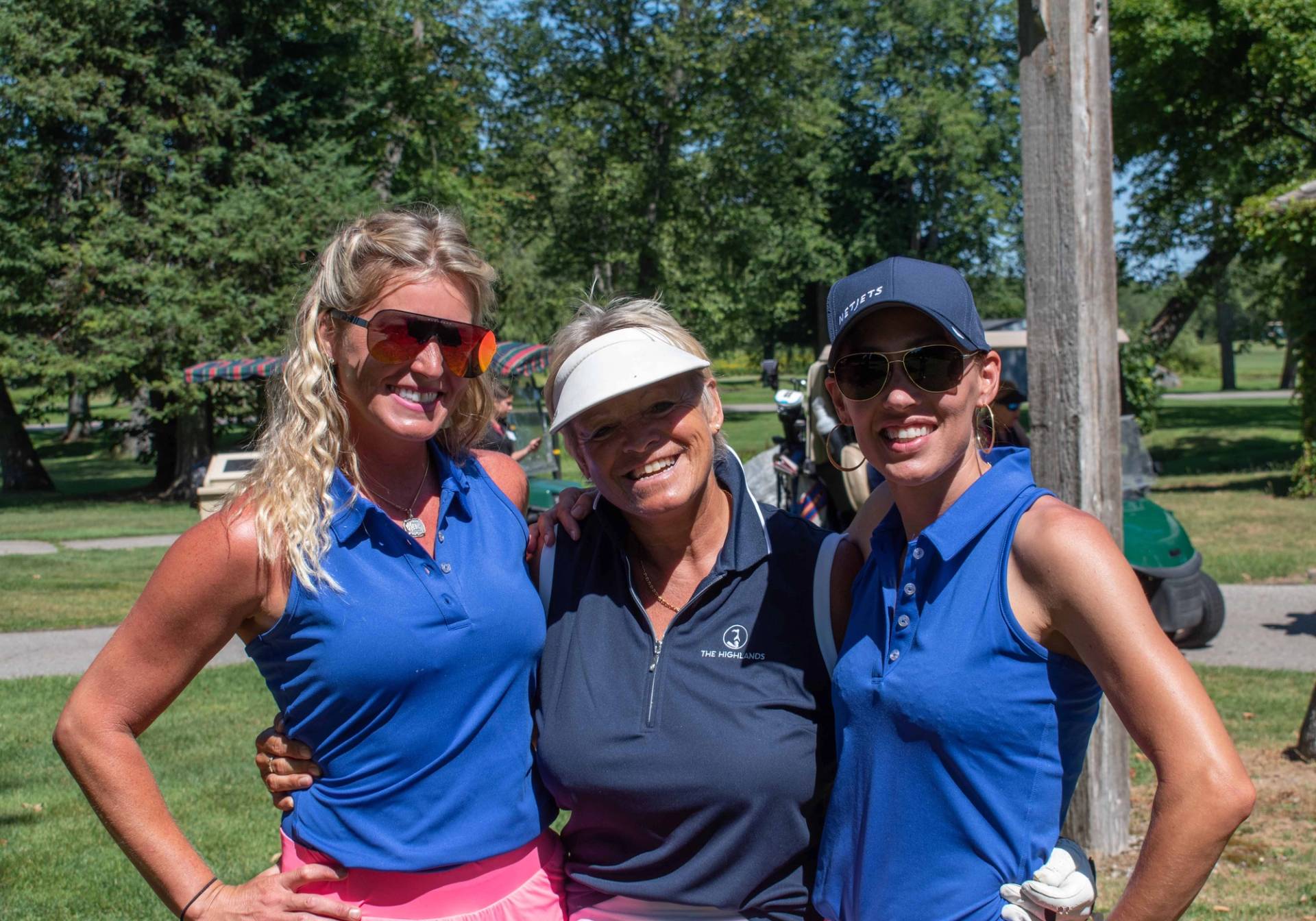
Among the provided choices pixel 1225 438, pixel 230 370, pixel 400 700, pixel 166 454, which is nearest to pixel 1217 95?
pixel 1225 438

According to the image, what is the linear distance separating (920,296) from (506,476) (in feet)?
3.88

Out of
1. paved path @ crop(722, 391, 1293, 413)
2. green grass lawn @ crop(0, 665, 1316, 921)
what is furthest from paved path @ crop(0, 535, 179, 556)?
paved path @ crop(722, 391, 1293, 413)

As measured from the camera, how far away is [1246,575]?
10602 millimetres

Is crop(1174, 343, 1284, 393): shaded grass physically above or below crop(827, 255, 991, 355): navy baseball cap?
above

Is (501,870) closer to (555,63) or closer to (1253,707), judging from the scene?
(1253,707)

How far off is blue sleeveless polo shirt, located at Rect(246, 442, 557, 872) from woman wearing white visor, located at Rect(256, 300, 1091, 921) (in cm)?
11

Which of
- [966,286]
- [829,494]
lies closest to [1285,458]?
[829,494]

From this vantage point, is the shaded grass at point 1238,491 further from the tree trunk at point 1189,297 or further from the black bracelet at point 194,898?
the black bracelet at point 194,898

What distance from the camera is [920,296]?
211cm

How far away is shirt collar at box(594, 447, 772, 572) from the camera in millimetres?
2479

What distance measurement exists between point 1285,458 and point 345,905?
2181cm

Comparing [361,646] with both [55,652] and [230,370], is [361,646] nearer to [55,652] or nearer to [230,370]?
[55,652]

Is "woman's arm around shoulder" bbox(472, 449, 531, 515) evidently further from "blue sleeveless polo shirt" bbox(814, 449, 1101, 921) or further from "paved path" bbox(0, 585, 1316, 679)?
"paved path" bbox(0, 585, 1316, 679)

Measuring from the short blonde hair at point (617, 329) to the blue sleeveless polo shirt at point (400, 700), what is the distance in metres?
0.48
